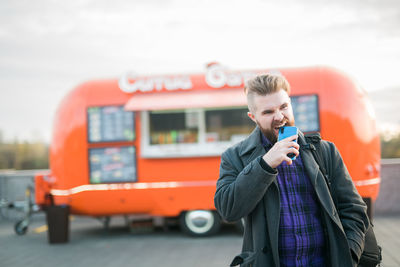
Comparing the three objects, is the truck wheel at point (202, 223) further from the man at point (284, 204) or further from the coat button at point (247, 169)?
the coat button at point (247, 169)

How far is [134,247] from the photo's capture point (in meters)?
6.92

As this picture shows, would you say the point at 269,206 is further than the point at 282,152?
Yes

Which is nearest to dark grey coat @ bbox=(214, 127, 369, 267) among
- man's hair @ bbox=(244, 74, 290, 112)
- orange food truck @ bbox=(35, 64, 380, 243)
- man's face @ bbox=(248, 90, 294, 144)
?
man's face @ bbox=(248, 90, 294, 144)

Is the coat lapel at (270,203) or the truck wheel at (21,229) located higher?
the coat lapel at (270,203)

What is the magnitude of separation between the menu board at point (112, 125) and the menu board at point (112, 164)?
0.21 metres

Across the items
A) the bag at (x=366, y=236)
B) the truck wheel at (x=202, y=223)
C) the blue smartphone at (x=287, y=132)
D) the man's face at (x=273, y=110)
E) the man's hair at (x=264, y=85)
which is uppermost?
the man's hair at (x=264, y=85)

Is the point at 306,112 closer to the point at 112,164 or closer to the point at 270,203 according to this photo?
the point at 112,164

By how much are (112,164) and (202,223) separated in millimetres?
2023

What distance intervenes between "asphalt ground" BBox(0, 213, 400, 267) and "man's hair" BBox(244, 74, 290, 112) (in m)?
4.21

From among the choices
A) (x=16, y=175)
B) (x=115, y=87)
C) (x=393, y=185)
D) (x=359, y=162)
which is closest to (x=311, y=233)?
(x=359, y=162)

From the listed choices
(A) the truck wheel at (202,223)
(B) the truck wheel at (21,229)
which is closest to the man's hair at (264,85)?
(A) the truck wheel at (202,223)

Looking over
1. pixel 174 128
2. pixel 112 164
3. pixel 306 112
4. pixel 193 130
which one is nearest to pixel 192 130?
pixel 193 130

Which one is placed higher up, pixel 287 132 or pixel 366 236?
pixel 287 132

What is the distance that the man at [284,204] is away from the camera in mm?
1845
